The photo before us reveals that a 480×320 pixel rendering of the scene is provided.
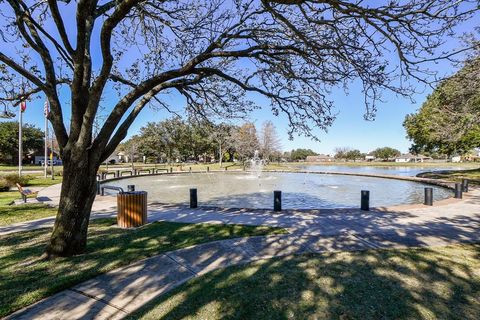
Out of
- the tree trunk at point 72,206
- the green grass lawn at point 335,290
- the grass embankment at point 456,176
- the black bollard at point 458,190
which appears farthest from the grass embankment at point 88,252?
the grass embankment at point 456,176

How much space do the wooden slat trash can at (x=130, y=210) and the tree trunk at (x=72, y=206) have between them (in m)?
2.42

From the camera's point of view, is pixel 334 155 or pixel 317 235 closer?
pixel 317 235

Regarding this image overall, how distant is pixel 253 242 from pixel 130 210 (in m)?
3.89

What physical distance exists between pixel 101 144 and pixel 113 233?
284cm

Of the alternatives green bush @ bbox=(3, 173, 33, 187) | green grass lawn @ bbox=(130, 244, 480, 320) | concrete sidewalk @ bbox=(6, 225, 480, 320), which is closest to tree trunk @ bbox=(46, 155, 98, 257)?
concrete sidewalk @ bbox=(6, 225, 480, 320)

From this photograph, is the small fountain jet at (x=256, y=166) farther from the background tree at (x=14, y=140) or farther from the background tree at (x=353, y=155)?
the background tree at (x=353, y=155)

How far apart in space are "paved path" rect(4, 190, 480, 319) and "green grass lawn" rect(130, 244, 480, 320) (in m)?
0.46

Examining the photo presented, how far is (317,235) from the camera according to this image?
703 centimetres

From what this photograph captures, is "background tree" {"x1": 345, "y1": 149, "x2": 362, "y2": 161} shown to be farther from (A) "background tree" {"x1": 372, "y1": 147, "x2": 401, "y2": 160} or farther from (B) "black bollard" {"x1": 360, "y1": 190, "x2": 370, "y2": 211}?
(B) "black bollard" {"x1": 360, "y1": 190, "x2": 370, "y2": 211}

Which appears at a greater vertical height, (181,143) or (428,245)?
(181,143)

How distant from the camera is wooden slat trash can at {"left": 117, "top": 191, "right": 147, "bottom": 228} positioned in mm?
7980

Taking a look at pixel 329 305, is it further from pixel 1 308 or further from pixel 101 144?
pixel 101 144

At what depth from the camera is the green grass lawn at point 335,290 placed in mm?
3494

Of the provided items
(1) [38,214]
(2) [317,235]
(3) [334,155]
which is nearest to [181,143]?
(1) [38,214]
